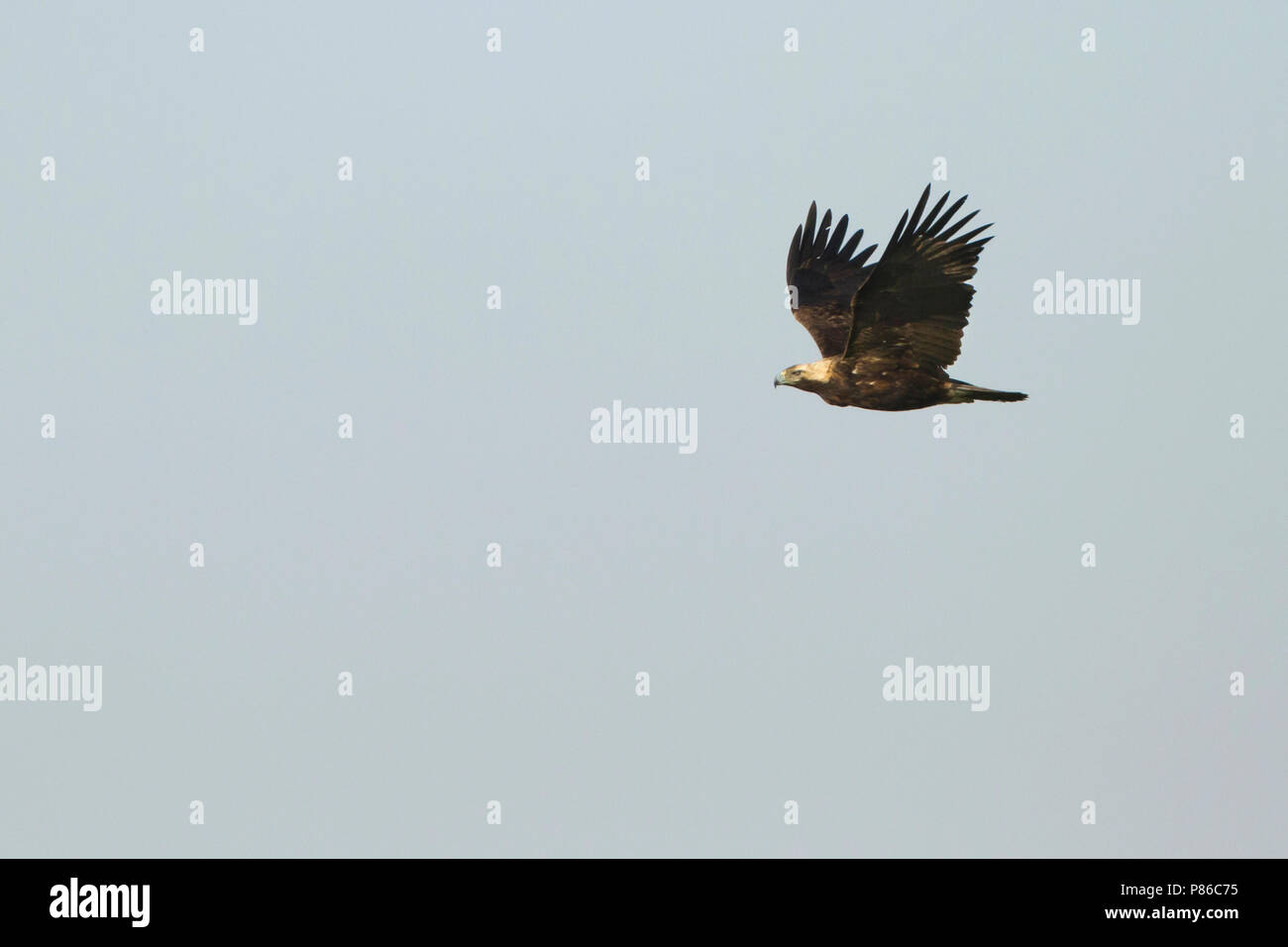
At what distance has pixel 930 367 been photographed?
2095 centimetres

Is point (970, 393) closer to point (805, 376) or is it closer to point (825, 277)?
point (805, 376)

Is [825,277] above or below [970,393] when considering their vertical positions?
above

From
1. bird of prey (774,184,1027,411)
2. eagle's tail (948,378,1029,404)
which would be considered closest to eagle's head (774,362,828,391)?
bird of prey (774,184,1027,411)

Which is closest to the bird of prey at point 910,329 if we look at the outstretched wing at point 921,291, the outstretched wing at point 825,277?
the outstretched wing at point 921,291

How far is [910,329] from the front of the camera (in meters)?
20.7

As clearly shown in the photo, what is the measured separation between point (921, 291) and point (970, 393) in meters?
1.47

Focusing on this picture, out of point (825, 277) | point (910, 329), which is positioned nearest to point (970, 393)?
point (910, 329)

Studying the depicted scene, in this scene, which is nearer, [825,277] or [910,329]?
[910,329]

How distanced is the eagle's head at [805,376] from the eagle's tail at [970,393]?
1.51 m

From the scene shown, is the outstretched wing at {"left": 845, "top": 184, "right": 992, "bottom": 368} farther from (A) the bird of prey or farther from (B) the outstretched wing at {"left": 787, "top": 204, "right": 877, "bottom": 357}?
(B) the outstretched wing at {"left": 787, "top": 204, "right": 877, "bottom": 357}

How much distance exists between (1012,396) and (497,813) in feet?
59.0

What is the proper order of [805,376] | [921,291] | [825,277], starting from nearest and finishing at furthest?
[921,291]
[805,376]
[825,277]

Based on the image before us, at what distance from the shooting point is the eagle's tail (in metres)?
20.5

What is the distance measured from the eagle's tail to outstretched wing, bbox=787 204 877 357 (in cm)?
305
